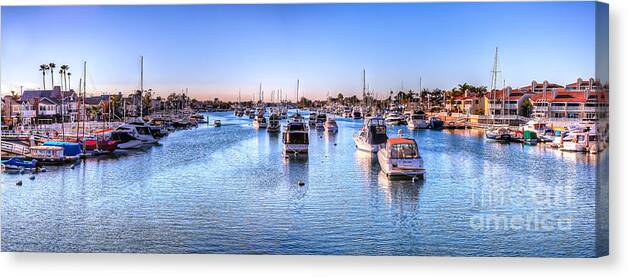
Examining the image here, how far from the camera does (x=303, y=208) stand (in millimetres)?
10375

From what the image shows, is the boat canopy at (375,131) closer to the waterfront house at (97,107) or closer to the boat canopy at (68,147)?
the waterfront house at (97,107)

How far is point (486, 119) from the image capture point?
58.5 feet

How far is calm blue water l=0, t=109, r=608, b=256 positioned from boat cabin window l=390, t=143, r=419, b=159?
540 millimetres

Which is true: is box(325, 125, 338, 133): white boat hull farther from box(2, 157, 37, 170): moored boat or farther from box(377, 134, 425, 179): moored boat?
box(2, 157, 37, 170): moored boat

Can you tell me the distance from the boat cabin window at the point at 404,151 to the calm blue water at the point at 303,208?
540 millimetres

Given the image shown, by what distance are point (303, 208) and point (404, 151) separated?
128 inches

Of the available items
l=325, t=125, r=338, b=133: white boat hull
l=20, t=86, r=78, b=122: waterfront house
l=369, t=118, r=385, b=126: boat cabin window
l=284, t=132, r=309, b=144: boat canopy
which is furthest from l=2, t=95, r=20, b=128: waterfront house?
l=325, t=125, r=338, b=133: white boat hull

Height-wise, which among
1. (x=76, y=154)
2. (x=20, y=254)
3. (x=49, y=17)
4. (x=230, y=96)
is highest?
(x=49, y=17)

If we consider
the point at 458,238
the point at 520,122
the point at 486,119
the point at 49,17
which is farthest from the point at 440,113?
the point at 49,17

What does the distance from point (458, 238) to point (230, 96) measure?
5.09m

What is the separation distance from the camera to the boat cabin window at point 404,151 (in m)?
12.9

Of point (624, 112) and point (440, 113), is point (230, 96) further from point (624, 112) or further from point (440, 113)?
point (440, 113)

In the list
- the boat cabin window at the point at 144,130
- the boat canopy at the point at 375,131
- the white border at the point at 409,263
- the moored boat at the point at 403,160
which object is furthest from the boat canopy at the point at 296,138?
the white border at the point at 409,263

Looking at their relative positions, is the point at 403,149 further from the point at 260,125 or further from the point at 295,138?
the point at 260,125
